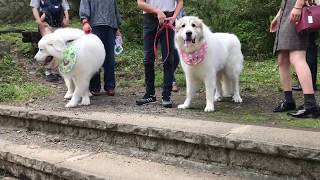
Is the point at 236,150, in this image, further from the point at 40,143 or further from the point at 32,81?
the point at 32,81

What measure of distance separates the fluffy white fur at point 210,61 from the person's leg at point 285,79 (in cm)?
83

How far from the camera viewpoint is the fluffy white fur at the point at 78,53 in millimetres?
5914

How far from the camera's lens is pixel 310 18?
4520 mm

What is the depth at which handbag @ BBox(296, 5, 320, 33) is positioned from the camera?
14.8 feet

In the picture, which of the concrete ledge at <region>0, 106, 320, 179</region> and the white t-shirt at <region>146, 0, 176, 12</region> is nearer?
the concrete ledge at <region>0, 106, 320, 179</region>

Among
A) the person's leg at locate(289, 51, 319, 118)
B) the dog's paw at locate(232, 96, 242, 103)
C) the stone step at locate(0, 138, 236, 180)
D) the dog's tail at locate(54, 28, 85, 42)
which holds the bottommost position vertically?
the stone step at locate(0, 138, 236, 180)

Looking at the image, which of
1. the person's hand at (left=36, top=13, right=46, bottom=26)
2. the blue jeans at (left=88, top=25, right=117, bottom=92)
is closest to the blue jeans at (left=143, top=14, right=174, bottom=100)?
the blue jeans at (left=88, top=25, right=117, bottom=92)

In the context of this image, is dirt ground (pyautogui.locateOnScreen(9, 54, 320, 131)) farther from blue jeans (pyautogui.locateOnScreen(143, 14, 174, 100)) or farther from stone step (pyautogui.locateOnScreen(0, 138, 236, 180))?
stone step (pyautogui.locateOnScreen(0, 138, 236, 180))

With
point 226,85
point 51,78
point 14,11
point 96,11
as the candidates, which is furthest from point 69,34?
point 14,11

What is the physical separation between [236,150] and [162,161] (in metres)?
0.77

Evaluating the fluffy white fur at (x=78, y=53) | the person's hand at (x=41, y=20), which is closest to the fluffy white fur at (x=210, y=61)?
the fluffy white fur at (x=78, y=53)

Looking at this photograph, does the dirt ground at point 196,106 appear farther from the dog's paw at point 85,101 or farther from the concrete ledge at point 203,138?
the concrete ledge at point 203,138

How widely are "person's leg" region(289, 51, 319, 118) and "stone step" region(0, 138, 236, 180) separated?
4.76 ft

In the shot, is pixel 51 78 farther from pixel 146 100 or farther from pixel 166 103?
pixel 166 103
